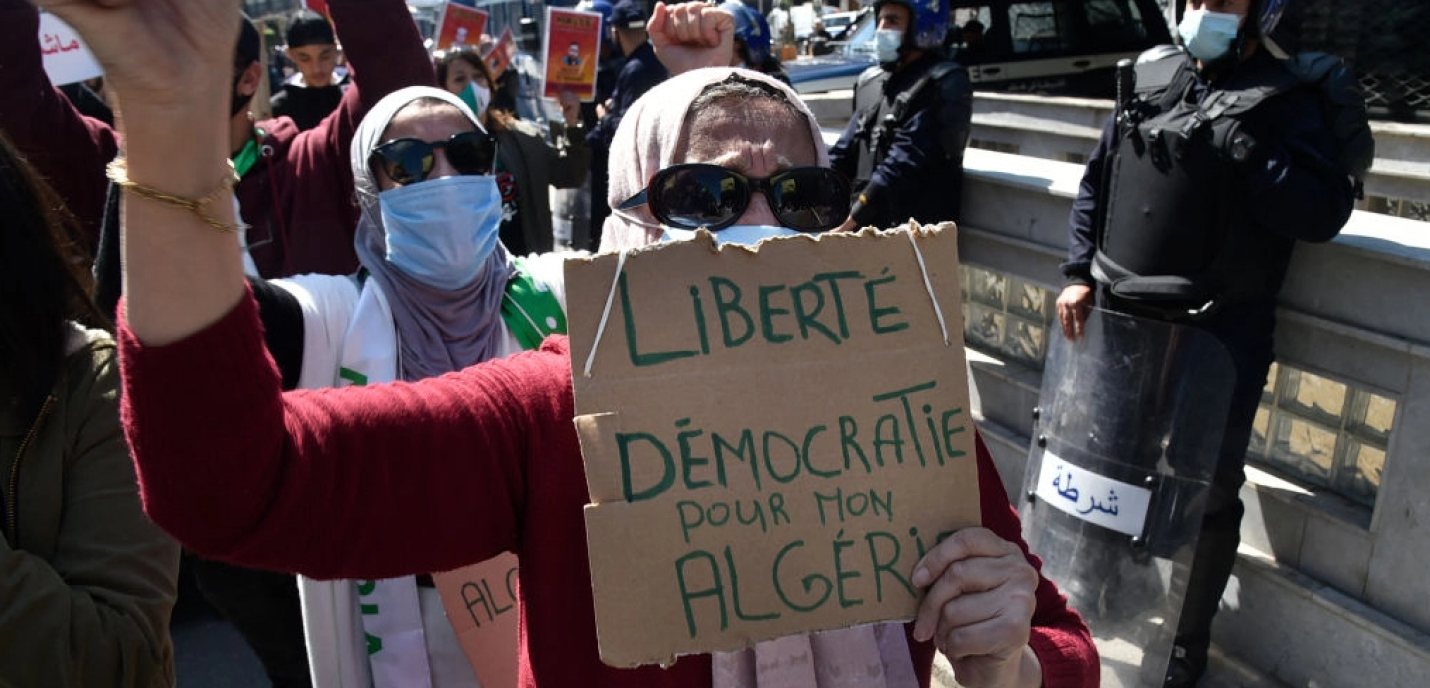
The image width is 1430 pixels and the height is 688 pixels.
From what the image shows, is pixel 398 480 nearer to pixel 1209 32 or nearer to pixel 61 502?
pixel 61 502

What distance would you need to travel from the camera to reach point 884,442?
1280mm

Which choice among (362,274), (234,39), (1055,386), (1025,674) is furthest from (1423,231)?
(234,39)

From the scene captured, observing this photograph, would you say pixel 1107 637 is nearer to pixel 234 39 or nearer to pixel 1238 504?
pixel 1238 504

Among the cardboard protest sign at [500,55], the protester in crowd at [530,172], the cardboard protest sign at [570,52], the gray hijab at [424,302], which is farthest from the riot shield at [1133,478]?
the cardboard protest sign at [500,55]

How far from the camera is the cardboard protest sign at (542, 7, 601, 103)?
22.4 ft

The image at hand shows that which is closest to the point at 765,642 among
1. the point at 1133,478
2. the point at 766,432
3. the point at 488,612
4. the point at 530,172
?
the point at 766,432

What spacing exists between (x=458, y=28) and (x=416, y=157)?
591 cm

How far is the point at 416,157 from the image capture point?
2693mm

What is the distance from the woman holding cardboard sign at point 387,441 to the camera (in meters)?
0.96

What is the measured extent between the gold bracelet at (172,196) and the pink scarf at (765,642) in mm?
485

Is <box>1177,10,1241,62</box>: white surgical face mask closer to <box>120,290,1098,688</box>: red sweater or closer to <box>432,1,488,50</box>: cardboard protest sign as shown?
<box>120,290,1098,688</box>: red sweater

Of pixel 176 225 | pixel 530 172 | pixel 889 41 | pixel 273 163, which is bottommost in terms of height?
pixel 530 172

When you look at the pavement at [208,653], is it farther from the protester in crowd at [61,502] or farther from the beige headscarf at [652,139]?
the beige headscarf at [652,139]

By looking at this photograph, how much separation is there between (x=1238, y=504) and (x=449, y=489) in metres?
2.59
